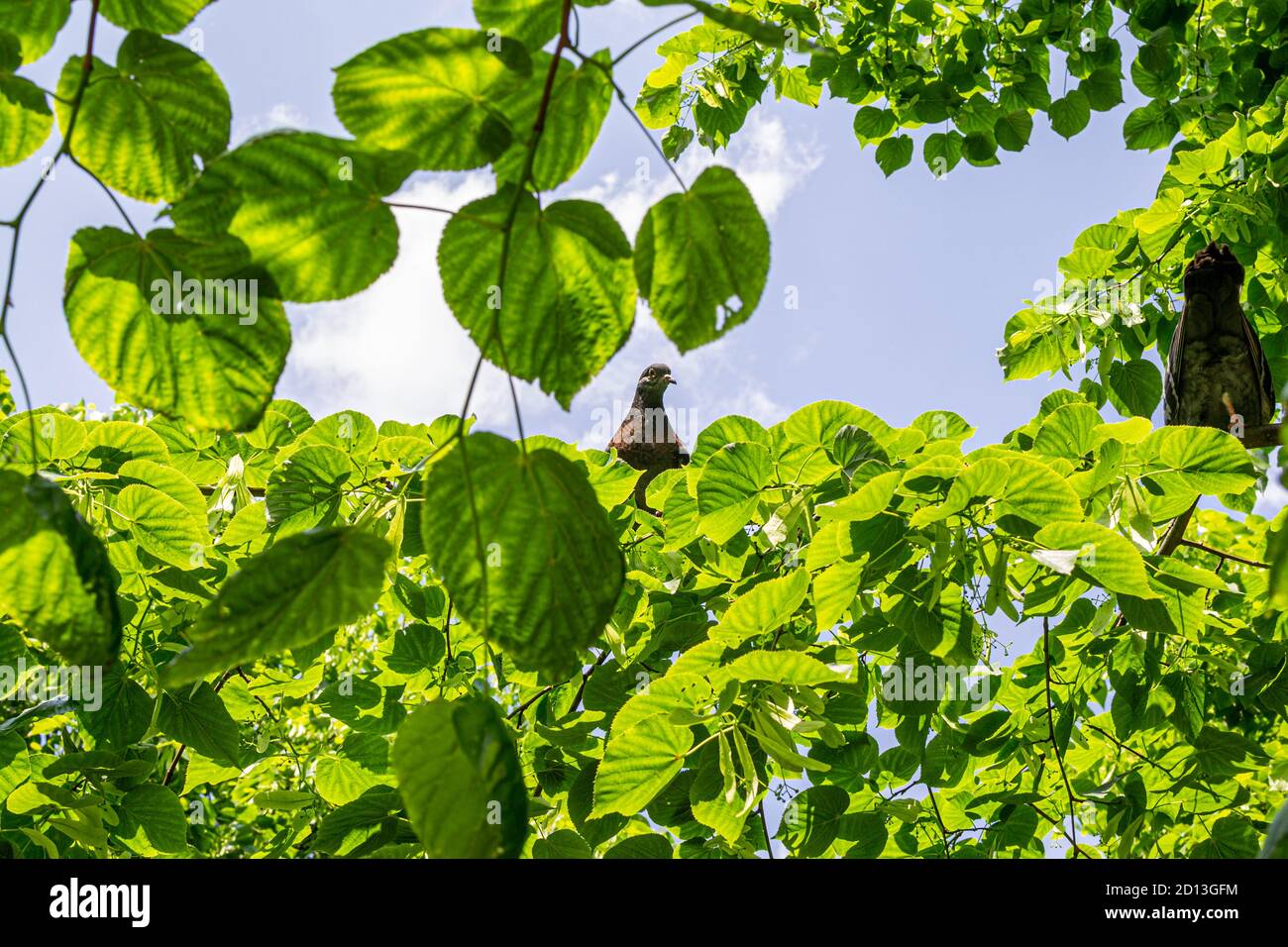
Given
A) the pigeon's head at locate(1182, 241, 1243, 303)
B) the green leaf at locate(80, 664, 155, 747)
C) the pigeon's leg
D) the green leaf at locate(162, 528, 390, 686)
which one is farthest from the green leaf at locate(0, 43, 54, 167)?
the pigeon's head at locate(1182, 241, 1243, 303)

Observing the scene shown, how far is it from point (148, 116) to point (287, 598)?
239mm

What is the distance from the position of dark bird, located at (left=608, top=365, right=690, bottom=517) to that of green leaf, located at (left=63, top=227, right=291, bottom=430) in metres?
2.00

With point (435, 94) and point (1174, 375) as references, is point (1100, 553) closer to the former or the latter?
point (435, 94)

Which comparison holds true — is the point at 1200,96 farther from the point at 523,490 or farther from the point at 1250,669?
the point at 523,490

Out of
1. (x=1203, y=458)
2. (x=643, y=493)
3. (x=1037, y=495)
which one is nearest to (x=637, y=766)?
(x=1037, y=495)

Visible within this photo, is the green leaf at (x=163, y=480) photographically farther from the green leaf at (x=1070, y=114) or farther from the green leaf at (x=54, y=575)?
the green leaf at (x=1070, y=114)

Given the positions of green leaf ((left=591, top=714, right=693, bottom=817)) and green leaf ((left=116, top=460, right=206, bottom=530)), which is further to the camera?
green leaf ((left=116, top=460, right=206, bottom=530))

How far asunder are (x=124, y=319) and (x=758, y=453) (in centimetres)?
119

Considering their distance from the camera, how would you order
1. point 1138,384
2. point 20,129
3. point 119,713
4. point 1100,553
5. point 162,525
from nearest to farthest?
point 20,129, point 1100,553, point 162,525, point 119,713, point 1138,384

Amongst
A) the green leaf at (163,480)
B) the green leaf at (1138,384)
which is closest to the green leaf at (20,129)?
the green leaf at (163,480)

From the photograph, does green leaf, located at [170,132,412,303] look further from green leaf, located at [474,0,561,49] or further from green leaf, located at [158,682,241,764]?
green leaf, located at [158,682,241,764]

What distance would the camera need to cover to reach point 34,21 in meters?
0.42

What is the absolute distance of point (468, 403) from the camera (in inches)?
13.6

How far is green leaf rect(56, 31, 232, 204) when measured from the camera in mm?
416
